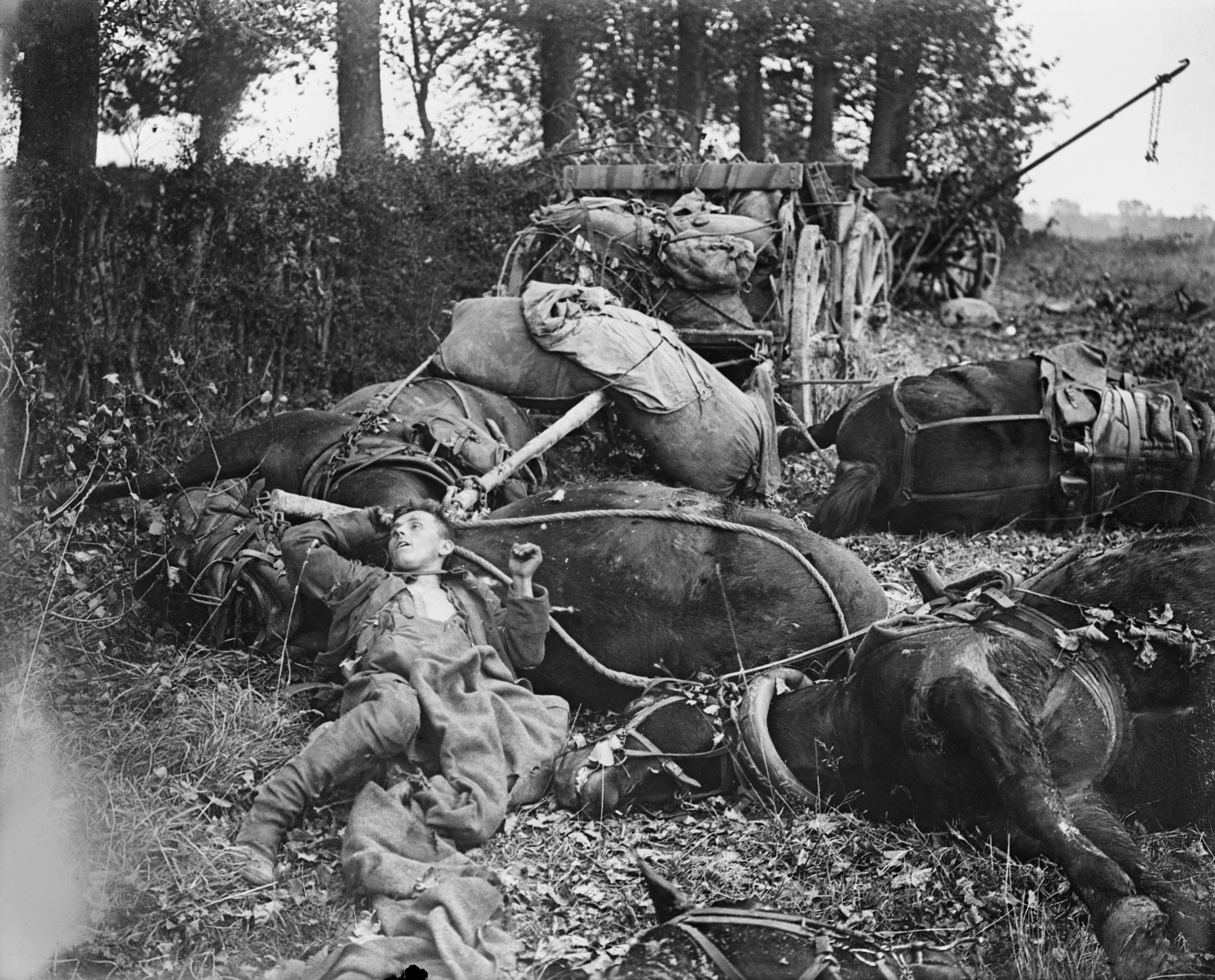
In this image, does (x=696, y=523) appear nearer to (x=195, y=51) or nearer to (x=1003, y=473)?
(x=1003, y=473)

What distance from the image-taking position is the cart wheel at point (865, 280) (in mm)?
8844

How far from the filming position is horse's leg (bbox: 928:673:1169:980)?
2.52 m

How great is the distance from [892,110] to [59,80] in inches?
363

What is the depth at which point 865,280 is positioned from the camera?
380 inches

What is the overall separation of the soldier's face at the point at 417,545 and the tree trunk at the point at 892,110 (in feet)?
27.3

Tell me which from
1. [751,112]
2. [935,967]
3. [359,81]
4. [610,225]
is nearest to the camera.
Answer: [935,967]

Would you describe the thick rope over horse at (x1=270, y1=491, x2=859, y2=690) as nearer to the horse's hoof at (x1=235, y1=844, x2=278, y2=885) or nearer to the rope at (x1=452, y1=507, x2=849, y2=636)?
the rope at (x1=452, y1=507, x2=849, y2=636)

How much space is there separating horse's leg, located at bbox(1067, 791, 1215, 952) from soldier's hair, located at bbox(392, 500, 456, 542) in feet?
6.94

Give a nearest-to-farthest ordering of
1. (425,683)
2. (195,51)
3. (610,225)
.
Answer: (425,683)
(195,51)
(610,225)

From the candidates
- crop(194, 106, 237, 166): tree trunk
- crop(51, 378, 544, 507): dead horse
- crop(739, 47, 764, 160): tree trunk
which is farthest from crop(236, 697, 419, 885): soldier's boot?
crop(739, 47, 764, 160): tree trunk

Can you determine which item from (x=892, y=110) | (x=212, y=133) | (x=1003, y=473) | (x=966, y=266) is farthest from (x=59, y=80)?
(x=966, y=266)

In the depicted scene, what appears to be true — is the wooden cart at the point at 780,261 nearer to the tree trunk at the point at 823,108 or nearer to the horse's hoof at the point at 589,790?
the tree trunk at the point at 823,108

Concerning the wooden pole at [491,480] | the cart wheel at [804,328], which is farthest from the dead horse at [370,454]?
the cart wheel at [804,328]

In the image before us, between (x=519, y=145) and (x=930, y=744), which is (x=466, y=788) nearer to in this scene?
(x=930, y=744)
